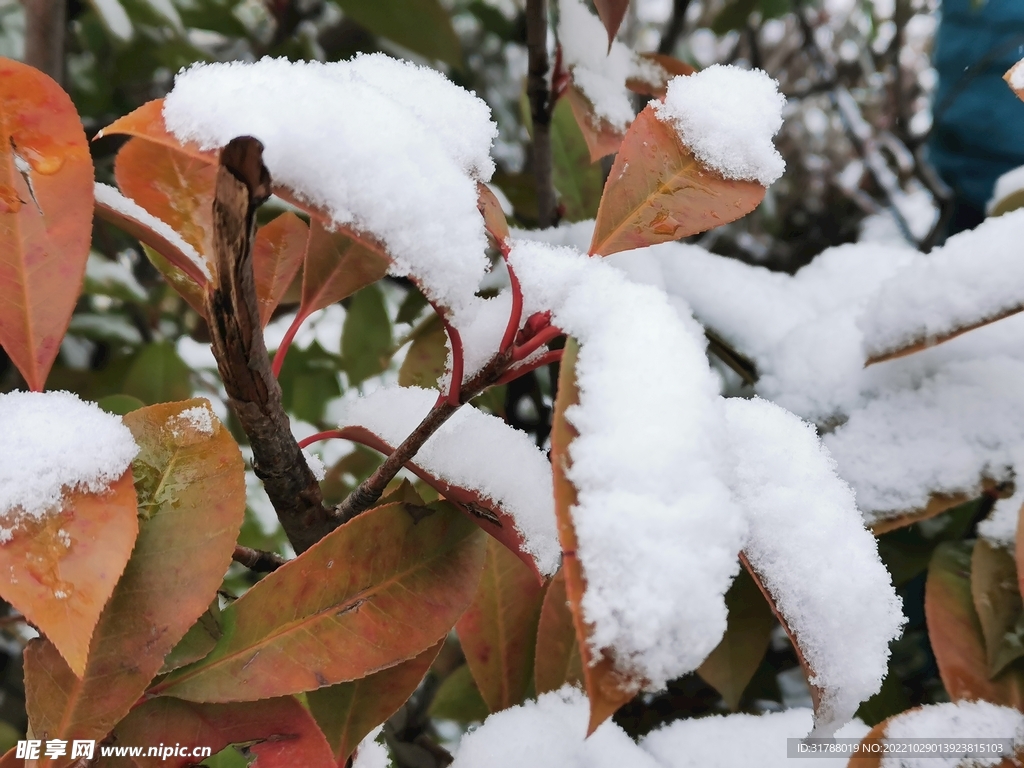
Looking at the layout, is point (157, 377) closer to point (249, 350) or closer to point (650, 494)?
point (249, 350)

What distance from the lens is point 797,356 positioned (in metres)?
0.62

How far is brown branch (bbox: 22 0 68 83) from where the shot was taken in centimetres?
71

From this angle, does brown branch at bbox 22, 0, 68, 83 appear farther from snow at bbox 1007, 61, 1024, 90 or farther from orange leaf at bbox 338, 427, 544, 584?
snow at bbox 1007, 61, 1024, 90

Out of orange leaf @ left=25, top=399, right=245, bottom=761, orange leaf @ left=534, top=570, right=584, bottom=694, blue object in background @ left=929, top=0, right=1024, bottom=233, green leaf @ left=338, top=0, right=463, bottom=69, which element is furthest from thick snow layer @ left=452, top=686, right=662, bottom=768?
blue object in background @ left=929, top=0, right=1024, bottom=233

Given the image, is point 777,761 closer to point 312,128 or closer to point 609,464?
point 609,464

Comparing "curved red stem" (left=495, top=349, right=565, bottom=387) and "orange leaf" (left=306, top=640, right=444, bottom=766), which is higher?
"curved red stem" (left=495, top=349, right=565, bottom=387)

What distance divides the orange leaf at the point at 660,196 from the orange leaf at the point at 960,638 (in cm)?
36

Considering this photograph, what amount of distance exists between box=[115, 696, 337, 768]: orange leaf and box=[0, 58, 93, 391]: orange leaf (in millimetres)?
192

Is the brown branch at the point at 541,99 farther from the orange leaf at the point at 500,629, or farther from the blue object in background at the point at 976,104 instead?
the blue object in background at the point at 976,104

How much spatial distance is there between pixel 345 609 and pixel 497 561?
167 millimetres

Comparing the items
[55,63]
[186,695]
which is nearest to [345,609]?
[186,695]

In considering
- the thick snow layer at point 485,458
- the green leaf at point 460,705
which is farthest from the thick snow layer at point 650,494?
the green leaf at point 460,705

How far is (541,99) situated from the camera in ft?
2.03

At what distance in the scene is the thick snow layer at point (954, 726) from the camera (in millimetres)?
424
